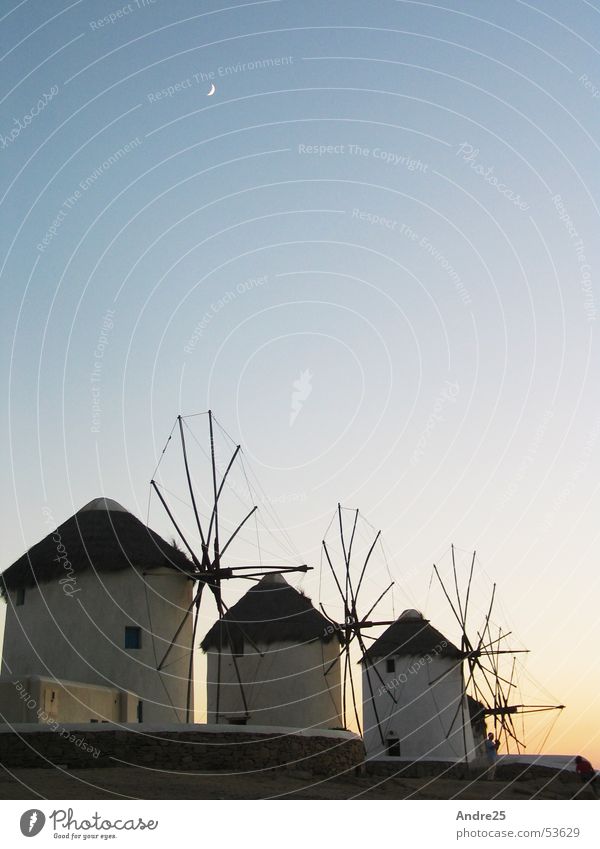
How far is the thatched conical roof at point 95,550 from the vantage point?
2481 cm

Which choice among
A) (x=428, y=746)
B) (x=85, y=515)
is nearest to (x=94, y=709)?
(x=85, y=515)

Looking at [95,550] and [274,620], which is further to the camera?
[274,620]

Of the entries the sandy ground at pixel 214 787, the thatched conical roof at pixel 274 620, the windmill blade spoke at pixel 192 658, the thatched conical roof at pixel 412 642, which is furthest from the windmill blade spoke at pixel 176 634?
the thatched conical roof at pixel 412 642

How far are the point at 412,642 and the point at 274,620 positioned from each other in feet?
23.9

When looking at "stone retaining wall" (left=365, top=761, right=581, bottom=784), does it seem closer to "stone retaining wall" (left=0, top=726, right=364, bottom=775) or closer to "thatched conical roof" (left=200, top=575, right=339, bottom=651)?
"thatched conical roof" (left=200, top=575, right=339, bottom=651)

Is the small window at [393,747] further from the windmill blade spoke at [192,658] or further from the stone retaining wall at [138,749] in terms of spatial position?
the stone retaining wall at [138,749]

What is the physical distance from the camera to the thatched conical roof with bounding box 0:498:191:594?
81.4 feet

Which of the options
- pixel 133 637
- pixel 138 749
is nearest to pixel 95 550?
pixel 133 637

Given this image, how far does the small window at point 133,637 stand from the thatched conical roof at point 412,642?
1315cm

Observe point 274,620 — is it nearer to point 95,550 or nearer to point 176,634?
point 176,634
